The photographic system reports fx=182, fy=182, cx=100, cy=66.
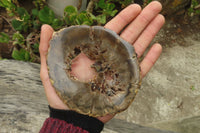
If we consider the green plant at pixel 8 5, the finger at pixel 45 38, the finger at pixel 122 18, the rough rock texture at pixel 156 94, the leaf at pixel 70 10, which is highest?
the green plant at pixel 8 5

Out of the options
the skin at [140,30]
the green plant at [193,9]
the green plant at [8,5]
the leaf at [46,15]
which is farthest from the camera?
A: the green plant at [193,9]

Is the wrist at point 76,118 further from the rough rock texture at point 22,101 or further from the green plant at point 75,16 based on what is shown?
the green plant at point 75,16

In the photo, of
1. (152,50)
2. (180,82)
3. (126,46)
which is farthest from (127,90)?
(180,82)

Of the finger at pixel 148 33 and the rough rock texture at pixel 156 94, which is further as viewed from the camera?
the finger at pixel 148 33

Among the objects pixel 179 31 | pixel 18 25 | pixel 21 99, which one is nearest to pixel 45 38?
pixel 21 99

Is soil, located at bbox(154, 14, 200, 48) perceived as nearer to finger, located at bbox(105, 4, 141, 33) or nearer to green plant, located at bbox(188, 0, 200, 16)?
green plant, located at bbox(188, 0, 200, 16)

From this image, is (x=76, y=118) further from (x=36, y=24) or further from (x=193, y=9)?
(x=193, y=9)

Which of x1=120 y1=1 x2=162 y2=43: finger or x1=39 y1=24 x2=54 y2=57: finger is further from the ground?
x1=39 y1=24 x2=54 y2=57: finger

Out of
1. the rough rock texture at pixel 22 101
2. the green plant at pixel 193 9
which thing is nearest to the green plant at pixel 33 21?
the rough rock texture at pixel 22 101

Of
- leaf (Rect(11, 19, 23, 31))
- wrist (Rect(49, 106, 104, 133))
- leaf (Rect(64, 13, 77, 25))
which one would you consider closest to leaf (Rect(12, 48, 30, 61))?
leaf (Rect(11, 19, 23, 31))
